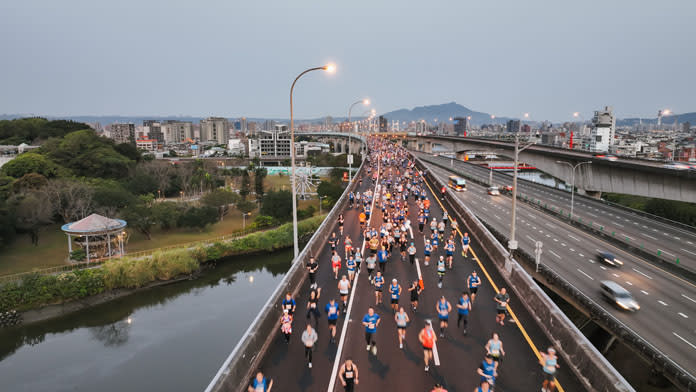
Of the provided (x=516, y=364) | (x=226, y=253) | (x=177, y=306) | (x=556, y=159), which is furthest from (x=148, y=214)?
(x=556, y=159)

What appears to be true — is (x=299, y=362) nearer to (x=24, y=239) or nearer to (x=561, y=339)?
(x=561, y=339)

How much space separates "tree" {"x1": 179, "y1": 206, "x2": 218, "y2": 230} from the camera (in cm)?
5141

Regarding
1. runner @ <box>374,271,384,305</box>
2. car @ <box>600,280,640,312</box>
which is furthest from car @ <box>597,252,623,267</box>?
runner @ <box>374,271,384,305</box>

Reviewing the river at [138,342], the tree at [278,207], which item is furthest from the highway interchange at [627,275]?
the tree at [278,207]

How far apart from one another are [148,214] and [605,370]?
49119 millimetres

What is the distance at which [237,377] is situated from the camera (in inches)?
367

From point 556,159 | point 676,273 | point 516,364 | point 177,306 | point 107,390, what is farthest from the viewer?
point 556,159

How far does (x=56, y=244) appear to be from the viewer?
45.4 meters

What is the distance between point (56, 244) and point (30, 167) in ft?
66.6

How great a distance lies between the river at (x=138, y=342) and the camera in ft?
81.3

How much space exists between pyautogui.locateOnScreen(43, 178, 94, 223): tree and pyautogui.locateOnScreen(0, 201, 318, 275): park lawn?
2402 millimetres

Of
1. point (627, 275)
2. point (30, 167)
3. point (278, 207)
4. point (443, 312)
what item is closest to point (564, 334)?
point (443, 312)

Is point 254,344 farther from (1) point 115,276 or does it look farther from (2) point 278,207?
(2) point 278,207

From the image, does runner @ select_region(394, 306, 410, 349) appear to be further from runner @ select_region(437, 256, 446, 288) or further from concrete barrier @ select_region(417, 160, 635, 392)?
runner @ select_region(437, 256, 446, 288)
